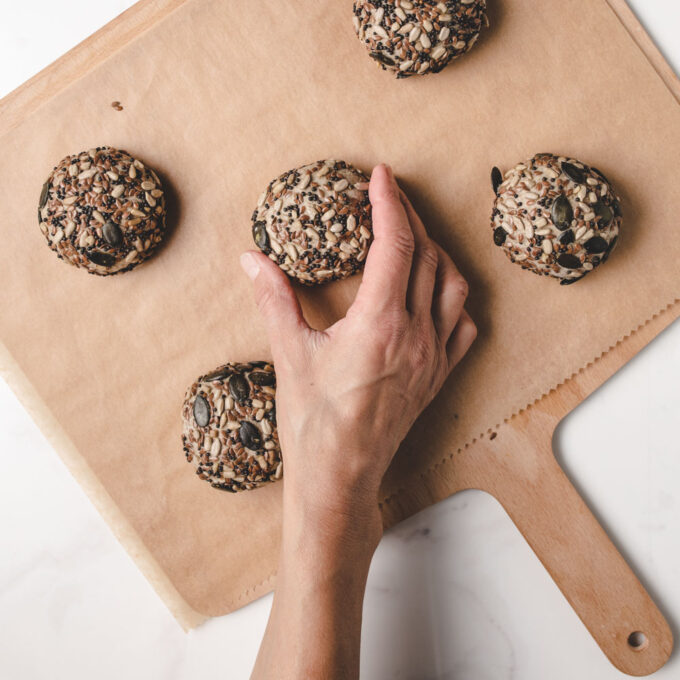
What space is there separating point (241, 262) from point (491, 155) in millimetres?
748

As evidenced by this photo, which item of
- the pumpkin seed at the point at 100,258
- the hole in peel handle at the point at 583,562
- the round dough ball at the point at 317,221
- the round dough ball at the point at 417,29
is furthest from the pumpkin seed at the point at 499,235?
the pumpkin seed at the point at 100,258

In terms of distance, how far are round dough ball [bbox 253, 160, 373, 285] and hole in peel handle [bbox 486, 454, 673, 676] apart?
2.37ft

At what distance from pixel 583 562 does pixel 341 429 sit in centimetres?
79

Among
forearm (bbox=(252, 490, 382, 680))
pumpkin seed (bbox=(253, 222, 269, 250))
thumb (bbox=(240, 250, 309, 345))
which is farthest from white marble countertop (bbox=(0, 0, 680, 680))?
pumpkin seed (bbox=(253, 222, 269, 250))

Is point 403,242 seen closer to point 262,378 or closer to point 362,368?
point 362,368

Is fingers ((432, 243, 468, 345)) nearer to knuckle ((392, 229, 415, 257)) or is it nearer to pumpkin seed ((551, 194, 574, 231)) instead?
knuckle ((392, 229, 415, 257))

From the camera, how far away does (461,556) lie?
1736 millimetres

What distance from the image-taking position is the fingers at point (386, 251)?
4.75 feet

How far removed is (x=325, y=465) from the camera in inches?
56.3

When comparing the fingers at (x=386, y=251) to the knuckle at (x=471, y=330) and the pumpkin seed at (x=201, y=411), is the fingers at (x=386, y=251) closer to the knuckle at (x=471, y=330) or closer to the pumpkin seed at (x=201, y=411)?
the knuckle at (x=471, y=330)

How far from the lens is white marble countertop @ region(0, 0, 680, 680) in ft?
5.61

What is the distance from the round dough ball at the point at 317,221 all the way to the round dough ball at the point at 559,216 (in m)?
0.38

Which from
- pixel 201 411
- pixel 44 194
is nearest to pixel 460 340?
pixel 201 411

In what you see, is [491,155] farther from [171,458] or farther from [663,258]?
[171,458]
